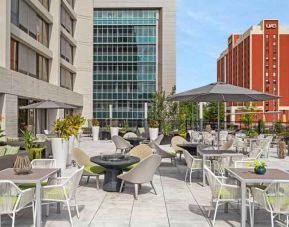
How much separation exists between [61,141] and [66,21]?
1091 inches

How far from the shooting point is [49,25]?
29.1 metres

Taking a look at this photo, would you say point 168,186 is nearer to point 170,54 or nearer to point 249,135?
point 249,135

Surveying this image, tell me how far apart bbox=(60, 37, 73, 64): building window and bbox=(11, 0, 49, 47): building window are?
5.48m

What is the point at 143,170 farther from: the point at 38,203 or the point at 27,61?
the point at 27,61

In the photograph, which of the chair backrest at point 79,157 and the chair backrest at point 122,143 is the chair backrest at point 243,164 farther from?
the chair backrest at point 122,143

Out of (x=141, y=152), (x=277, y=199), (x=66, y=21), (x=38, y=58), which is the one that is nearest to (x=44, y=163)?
(x=141, y=152)

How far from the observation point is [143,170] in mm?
7367

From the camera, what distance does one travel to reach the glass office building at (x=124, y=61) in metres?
53.9

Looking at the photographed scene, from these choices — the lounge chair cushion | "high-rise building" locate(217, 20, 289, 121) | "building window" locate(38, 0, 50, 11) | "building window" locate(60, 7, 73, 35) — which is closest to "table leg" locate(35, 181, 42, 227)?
the lounge chair cushion

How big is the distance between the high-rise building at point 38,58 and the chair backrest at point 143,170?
484 inches

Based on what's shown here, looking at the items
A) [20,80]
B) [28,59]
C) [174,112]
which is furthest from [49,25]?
[174,112]

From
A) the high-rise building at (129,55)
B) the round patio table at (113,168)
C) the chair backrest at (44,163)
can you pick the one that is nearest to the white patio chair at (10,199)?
the chair backrest at (44,163)

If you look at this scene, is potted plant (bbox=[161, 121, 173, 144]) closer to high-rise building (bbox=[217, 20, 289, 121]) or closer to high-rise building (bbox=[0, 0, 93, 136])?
high-rise building (bbox=[0, 0, 93, 136])

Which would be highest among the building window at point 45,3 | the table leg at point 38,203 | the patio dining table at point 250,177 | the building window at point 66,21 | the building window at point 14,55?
the building window at point 66,21
